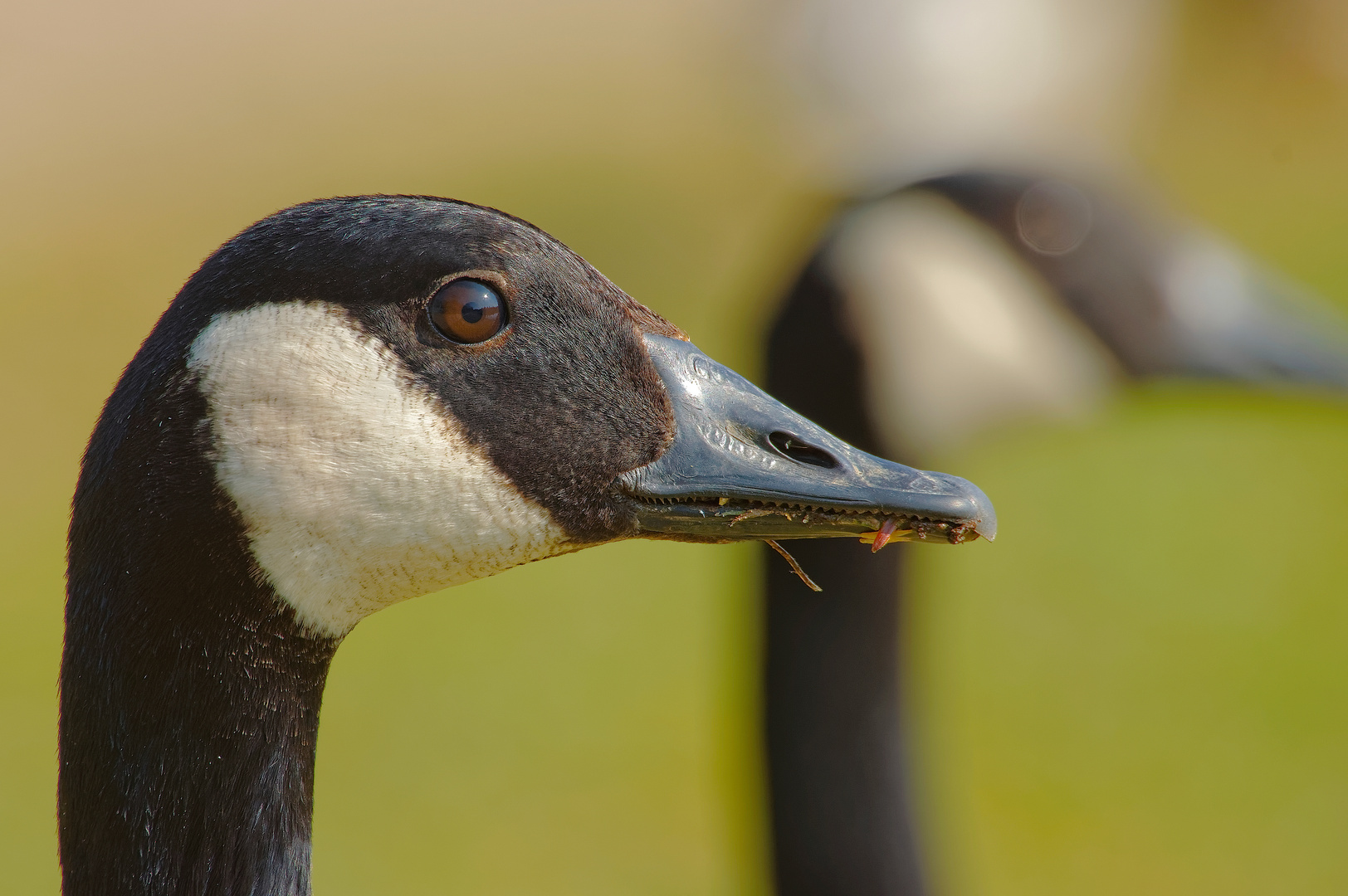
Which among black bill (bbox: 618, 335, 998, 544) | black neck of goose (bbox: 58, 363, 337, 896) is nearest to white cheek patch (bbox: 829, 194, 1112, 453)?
black bill (bbox: 618, 335, 998, 544)

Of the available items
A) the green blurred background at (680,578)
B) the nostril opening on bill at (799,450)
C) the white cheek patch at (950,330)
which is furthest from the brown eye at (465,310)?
the green blurred background at (680,578)

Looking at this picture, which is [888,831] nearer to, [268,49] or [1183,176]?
[1183,176]

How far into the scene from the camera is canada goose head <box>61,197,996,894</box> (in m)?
1.22

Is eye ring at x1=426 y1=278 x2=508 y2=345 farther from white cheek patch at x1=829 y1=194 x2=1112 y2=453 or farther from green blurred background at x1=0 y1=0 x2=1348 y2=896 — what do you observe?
Answer: green blurred background at x1=0 y1=0 x2=1348 y2=896

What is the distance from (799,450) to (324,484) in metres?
0.50

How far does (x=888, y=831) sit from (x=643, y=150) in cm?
833

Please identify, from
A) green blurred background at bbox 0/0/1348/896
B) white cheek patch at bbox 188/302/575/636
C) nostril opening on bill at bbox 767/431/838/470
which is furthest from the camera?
green blurred background at bbox 0/0/1348/896

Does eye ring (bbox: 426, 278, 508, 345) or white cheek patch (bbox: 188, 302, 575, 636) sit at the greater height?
eye ring (bbox: 426, 278, 508, 345)

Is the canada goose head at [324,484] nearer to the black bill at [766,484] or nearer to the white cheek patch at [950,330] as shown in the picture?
the black bill at [766,484]

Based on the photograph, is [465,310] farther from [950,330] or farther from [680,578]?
[680,578]

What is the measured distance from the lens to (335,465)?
1.21 metres

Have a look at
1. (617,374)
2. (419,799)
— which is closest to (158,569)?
(617,374)

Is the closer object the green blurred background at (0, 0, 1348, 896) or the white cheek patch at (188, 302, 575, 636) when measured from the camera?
the white cheek patch at (188, 302, 575, 636)

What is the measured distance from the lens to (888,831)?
2523mm
